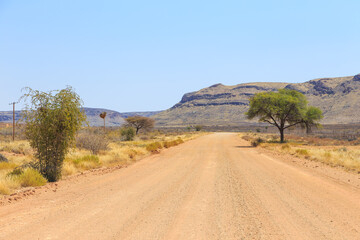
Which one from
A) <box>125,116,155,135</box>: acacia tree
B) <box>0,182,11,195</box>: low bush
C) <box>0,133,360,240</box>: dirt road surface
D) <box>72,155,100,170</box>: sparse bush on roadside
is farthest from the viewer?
<box>125,116,155,135</box>: acacia tree

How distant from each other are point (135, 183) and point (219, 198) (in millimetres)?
3938

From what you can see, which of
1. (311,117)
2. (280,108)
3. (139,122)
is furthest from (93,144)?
(139,122)

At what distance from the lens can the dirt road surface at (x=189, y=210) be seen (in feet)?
19.3

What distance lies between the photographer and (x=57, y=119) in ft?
42.0

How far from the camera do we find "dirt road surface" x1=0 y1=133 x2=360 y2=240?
5.88 meters

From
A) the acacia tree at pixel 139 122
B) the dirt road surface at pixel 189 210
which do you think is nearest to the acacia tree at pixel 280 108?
the dirt road surface at pixel 189 210

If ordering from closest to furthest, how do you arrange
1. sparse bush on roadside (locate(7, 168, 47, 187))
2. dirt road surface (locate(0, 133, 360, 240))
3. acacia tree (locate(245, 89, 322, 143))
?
1. dirt road surface (locate(0, 133, 360, 240))
2. sparse bush on roadside (locate(7, 168, 47, 187))
3. acacia tree (locate(245, 89, 322, 143))

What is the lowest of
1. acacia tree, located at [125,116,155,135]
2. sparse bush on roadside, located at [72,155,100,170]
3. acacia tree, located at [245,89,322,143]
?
sparse bush on roadside, located at [72,155,100,170]

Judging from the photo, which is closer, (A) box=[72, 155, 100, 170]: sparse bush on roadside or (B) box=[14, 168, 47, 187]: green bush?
(B) box=[14, 168, 47, 187]: green bush

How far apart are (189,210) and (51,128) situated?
7492 millimetres

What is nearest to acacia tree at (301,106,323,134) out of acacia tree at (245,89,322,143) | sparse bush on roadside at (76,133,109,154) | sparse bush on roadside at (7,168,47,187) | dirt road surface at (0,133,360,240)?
acacia tree at (245,89,322,143)

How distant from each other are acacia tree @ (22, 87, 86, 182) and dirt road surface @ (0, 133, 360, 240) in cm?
134

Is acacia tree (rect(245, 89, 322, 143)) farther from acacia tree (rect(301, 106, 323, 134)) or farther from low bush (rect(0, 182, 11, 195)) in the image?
low bush (rect(0, 182, 11, 195))

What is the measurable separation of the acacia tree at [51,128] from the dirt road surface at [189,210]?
1.34 meters
